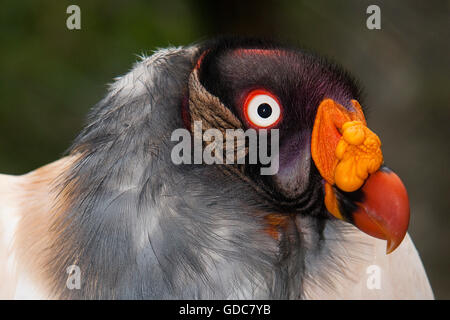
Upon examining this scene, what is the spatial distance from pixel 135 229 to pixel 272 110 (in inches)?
19.7

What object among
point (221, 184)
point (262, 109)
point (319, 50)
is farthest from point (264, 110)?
point (319, 50)

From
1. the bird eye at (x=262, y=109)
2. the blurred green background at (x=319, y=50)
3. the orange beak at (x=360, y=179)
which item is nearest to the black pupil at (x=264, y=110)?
the bird eye at (x=262, y=109)

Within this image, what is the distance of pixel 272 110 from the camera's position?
1532 millimetres

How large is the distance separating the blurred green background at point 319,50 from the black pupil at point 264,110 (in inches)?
123

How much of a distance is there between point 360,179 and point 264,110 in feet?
1.05

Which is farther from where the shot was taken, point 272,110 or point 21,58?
point 21,58

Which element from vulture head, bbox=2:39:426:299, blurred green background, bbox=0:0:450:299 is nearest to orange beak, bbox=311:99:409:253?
vulture head, bbox=2:39:426:299

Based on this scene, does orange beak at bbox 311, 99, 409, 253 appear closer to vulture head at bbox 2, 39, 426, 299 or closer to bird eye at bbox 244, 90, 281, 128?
vulture head at bbox 2, 39, 426, 299

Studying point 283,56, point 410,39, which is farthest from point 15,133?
point 283,56

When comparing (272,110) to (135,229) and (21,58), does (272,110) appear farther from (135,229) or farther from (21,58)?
(21,58)

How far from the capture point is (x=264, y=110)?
60.1 inches

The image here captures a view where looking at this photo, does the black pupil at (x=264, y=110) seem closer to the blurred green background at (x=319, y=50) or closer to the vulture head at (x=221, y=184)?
the vulture head at (x=221, y=184)

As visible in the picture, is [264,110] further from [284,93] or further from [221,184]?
[221,184]

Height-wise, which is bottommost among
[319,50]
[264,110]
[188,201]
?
[188,201]
